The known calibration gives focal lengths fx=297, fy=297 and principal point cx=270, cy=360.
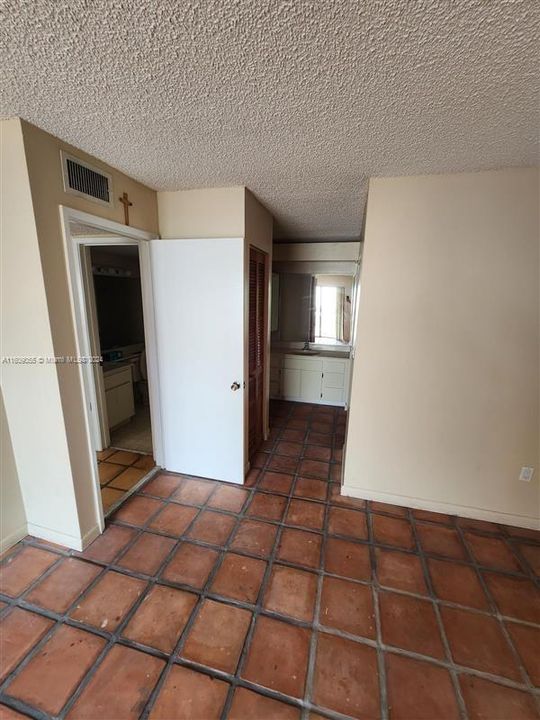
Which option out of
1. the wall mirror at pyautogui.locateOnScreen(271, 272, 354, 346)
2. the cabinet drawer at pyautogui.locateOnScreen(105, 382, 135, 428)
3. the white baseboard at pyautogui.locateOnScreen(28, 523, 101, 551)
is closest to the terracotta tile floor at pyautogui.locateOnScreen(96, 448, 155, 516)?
the white baseboard at pyautogui.locateOnScreen(28, 523, 101, 551)

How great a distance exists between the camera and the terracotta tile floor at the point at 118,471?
244cm

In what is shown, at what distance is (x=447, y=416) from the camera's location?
2219 millimetres

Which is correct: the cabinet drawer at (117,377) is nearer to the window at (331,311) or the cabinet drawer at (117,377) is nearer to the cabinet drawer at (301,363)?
the cabinet drawer at (301,363)

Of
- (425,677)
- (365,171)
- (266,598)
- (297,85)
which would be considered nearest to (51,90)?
(297,85)

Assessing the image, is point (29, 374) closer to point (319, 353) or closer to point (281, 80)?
point (281, 80)

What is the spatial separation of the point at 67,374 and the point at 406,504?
2.60m

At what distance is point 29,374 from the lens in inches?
67.1

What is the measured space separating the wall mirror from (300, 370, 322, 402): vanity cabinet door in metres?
0.61

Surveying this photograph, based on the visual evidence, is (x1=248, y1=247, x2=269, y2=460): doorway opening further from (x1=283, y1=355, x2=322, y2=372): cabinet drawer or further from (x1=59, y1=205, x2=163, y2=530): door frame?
(x1=283, y1=355, x2=322, y2=372): cabinet drawer

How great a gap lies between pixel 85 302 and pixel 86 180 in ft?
4.19

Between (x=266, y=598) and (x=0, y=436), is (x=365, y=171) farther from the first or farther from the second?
Answer: (x=0, y=436)

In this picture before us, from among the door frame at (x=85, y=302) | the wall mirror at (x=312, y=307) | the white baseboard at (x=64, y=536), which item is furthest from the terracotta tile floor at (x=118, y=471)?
the wall mirror at (x=312, y=307)

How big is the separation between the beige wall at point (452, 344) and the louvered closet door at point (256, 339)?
977 millimetres

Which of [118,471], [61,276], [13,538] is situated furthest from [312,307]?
[13,538]
